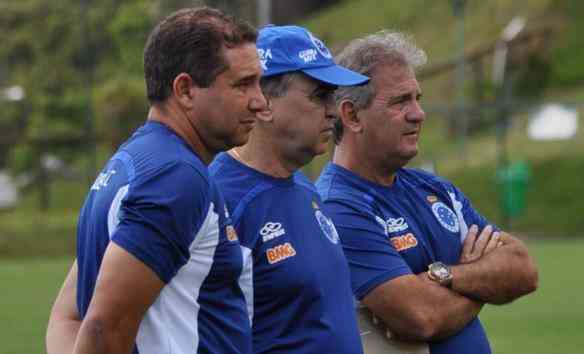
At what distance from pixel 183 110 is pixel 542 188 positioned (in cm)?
2649

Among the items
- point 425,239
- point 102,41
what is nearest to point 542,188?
point 102,41

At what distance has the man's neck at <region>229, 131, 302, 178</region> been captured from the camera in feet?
15.3

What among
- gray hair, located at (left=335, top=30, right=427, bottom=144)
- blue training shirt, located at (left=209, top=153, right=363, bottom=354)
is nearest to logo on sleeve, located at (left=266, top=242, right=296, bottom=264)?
blue training shirt, located at (left=209, top=153, right=363, bottom=354)

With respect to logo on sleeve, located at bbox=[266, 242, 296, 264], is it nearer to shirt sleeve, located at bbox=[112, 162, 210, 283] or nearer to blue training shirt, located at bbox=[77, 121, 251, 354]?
blue training shirt, located at bbox=[77, 121, 251, 354]

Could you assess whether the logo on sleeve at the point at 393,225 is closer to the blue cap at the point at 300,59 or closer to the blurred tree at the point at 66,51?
the blue cap at the point at 300,59

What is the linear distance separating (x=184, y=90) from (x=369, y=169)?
164 centimetres

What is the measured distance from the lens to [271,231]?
176 inches

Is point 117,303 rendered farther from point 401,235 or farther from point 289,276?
point 401,235

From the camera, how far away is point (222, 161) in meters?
4.73

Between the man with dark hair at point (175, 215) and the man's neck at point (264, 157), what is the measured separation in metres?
0.79

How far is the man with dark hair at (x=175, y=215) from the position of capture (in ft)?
11.6

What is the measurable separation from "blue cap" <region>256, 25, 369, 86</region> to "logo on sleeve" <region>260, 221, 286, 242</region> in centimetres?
56

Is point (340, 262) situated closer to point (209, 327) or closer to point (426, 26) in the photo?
point (209, 327)

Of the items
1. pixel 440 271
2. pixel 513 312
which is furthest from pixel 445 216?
pixel 513 312
